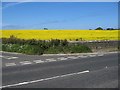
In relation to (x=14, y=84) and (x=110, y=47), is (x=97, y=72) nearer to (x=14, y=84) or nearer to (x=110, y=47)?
(x=14, y=84)

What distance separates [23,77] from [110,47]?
27.4 metres

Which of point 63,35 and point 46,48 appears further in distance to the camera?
point 63,35

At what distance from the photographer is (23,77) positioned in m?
15.7

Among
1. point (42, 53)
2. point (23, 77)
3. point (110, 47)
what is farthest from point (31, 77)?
point (110, 47)

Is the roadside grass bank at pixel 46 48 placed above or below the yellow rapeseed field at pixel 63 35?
below

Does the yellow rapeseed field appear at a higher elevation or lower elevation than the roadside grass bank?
higher

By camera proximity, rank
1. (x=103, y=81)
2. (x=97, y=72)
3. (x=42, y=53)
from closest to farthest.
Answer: (x=103, y=81)
(x=97, y=72)
(x=42, y=53)

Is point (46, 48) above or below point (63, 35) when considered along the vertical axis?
below

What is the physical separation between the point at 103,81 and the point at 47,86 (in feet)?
9.53

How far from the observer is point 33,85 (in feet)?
43.8

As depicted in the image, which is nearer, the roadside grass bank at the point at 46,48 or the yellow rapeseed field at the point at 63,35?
the roadside grass bank at the point at 46,48

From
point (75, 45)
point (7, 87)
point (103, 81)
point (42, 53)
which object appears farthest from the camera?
point (75, 45)

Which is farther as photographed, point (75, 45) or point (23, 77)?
point (75, 45)

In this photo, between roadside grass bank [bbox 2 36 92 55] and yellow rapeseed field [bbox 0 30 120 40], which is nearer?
roadside grass bank [bbox 2 36 92 55]
